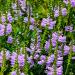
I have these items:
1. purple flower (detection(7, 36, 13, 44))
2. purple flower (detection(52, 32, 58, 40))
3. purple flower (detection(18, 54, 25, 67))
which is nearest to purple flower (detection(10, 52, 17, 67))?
purple flower (detection(18, 54, 25, 67))

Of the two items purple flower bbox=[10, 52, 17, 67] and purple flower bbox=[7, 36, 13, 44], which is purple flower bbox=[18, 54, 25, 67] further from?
purple flower bbox=[7, 36, 13, 44]

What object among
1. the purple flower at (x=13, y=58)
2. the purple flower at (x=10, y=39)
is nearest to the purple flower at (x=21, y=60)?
the purple flower at (x=13, y=58)

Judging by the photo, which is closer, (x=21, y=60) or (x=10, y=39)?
(x=21, y=60)

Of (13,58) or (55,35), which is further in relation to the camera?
(55,35)

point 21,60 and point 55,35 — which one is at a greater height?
point 55,35

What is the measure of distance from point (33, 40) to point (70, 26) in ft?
1.26

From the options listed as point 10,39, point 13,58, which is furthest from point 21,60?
point 10,39

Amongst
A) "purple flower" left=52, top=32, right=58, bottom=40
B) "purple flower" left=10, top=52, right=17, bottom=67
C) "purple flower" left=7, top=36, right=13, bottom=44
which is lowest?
"purple flower" left=10, top=52, right=17, bottom=67

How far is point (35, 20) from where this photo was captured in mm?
2840

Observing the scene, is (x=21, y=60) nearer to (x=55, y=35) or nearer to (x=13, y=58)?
(x=13, y=58)

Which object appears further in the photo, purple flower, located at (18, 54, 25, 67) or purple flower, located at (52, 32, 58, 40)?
purple flower, located at (52, 32, 58, 40)

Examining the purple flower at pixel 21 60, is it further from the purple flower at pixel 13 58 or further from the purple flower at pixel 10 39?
the purple flower at pixel 10 39

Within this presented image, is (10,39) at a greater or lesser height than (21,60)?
greater

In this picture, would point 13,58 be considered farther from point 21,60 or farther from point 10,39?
point 10,39
